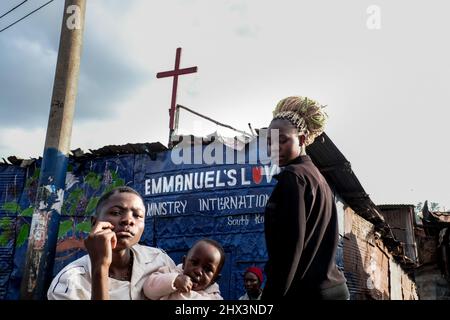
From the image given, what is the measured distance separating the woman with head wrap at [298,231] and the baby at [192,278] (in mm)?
299

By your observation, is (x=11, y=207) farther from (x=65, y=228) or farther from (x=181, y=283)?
(x=181, y=283)

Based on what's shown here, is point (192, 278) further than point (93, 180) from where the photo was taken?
No

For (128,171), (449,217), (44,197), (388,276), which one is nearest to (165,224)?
(128,171)

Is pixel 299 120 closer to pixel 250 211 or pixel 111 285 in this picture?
pixel 111 285

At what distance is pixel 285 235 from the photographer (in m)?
2.14

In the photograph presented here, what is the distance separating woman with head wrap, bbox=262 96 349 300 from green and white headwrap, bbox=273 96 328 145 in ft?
0.13

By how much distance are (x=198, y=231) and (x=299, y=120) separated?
18.9ft

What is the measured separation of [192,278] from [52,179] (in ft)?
11.8

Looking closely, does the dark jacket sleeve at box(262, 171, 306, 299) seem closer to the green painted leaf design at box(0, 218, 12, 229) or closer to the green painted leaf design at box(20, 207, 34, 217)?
the green painted leaf design at box(20, 207, 34, 217)

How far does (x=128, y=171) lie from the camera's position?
30.1ft

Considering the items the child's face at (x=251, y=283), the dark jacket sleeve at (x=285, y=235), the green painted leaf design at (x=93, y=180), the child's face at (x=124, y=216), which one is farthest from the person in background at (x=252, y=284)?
the green painted leaf design at (x=93, y=180)

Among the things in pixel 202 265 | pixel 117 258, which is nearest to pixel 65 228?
pixel 202 265

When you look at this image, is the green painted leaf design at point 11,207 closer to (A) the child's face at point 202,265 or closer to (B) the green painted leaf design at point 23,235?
(B) the green painted leaf design at point 23,235

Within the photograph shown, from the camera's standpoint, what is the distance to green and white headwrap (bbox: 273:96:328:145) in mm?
2637
